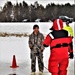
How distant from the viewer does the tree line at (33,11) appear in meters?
17.2

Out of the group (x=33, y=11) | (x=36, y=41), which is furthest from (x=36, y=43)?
(x=33, y=11)

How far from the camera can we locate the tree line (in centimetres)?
1722

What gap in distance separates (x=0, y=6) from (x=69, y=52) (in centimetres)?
1092

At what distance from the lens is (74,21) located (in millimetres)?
17328

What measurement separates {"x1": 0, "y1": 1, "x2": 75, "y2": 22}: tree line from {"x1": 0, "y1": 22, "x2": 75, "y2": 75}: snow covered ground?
14.6 inches

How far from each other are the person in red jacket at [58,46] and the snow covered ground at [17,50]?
2.36 metres

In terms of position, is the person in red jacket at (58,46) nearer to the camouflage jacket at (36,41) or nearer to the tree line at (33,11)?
the camouflage jacket at (36,41)

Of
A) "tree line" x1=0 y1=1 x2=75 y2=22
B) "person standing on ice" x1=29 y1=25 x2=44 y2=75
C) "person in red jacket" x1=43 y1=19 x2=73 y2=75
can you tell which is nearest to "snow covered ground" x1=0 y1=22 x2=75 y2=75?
"tree line" x1=0 y1=1 x2=75 y2=22

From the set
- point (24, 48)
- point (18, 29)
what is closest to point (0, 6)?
point (18, 29)

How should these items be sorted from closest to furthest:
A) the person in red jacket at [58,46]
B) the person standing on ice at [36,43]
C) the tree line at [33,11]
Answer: the person in red jacket at [58,46]
the person standing on ice at [36,43]
the tree line at [33,11]

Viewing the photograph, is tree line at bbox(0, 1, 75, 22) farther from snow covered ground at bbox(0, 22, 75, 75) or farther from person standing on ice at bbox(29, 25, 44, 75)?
person standing on ice at bbox(29, 25, 44, 75)

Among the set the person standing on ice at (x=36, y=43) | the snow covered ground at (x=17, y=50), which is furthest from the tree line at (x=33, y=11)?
the person standing on ice at (x=36, y=43)

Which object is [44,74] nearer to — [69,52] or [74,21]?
[69,52]

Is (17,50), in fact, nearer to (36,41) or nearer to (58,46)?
(36,41)
